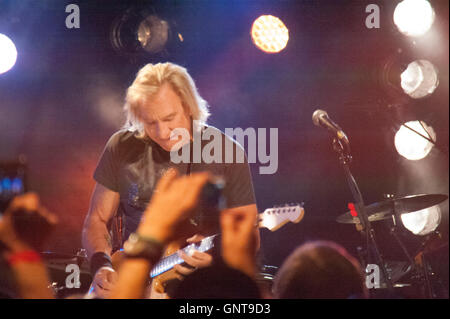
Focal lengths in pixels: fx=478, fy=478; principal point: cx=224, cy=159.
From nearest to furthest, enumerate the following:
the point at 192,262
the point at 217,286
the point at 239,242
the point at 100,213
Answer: the point at 217,286 < the point at 239,242 < the point at 192,262 < the point at 100,213

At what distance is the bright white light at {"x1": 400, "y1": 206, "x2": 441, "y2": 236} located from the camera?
369 centimetres

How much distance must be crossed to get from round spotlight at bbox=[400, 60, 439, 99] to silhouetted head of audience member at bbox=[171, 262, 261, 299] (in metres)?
2.71

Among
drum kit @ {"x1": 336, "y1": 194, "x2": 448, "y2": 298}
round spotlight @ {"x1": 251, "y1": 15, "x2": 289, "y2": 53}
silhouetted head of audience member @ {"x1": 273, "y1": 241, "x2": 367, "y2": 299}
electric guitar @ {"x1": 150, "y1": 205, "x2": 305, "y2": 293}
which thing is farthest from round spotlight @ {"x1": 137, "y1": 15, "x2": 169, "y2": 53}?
silhouetted head of audience member @ {"x1": 273, "y1": 241, "x2": 367, "y2": 299}

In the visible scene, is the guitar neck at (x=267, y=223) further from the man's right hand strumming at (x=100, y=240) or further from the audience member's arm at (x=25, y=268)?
the audience member's arm at (x=25, y=268)

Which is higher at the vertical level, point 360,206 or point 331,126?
point 331,126

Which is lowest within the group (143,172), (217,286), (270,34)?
(217,286)

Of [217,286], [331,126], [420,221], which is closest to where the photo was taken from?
[217,286]

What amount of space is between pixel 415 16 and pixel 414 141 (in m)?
0.94

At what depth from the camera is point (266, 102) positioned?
3.87 meters

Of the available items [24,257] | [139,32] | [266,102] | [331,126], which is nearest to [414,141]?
[266,102]

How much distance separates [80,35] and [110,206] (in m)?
1.57

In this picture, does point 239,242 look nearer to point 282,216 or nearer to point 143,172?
point 282,216

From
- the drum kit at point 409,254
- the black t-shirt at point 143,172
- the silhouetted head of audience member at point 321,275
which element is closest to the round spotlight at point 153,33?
the black t-shirt at point 143,172

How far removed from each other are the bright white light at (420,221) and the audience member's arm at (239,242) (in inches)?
60.1
